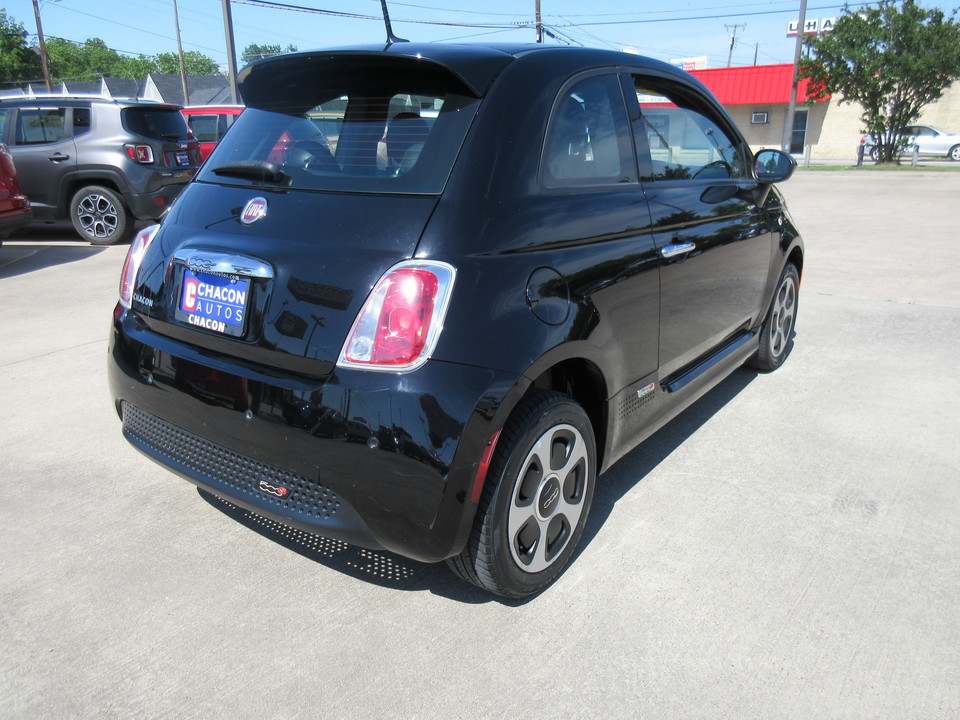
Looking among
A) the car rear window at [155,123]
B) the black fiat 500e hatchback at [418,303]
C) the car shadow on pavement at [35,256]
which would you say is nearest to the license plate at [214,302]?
the black fiat 500e hatchback at [418,303]

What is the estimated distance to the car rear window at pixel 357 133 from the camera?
2.35 metres

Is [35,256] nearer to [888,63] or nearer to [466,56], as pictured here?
[466,56]

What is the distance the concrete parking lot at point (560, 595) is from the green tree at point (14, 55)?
237ft

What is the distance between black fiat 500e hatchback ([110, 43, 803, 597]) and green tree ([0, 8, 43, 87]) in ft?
242

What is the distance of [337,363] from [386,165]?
679 mm

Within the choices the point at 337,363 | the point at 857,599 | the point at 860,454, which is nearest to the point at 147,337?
the point at 337,363

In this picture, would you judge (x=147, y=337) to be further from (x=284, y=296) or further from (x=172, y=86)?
(x=172, y=86)

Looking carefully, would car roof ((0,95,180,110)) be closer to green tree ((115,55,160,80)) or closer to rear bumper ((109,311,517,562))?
rear bumper ((109,311,517,562))

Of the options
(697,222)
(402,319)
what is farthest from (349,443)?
(697,222)

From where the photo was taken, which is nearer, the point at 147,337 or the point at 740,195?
the point at 147,337

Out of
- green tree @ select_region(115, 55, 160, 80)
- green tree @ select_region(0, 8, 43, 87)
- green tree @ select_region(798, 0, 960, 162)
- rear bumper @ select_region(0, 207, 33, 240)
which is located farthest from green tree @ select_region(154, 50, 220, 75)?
rear bumper @ select_region(0, 207, 33, 240)

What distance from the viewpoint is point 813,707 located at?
2068mm

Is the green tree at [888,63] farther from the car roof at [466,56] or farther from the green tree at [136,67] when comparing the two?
the green tree at [136,67]

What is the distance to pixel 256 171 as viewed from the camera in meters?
2.62
